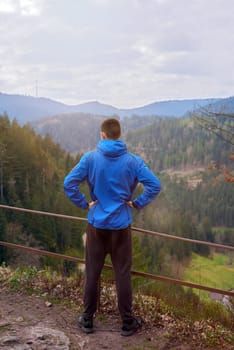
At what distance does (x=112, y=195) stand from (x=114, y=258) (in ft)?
1.77

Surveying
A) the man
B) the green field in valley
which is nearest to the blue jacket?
the man

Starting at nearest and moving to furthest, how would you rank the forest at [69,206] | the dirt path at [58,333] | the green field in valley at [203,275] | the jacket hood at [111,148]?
the jacket hood at [111,148] < the dirt path at [58,333] < the green field in valley at [203,275] < the forest at [69,206]

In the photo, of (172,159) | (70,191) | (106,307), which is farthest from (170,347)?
(172,159)

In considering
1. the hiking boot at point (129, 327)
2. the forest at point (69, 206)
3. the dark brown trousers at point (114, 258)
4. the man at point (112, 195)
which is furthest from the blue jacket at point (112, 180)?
the forest at point (69, 206)

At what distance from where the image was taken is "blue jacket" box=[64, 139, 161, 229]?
2.99 metres

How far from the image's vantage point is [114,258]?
318cm

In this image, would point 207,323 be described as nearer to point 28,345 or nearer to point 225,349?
point 225,349

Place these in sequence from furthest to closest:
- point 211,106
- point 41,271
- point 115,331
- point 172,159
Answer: point 172,159 < point 211,106 < point 41,271 < point 115,331

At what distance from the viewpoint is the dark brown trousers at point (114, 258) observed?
311 cm

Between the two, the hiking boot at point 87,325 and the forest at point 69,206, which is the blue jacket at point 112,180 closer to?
the hiking boot at point 87,325

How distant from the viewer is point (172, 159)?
141750 mm

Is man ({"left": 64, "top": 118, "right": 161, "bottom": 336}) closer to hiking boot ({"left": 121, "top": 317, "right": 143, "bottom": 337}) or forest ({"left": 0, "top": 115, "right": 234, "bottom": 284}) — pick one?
hiking boot ({"left": 121, "top": 317, "right": 143, "bottom": 337})

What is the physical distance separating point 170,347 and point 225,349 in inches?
16.8

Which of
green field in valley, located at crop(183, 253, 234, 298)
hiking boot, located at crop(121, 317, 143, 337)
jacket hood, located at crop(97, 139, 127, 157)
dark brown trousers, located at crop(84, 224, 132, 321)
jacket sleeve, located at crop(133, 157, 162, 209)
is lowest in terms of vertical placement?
green field in valley, located at crop(183, 253, 234, 298)
